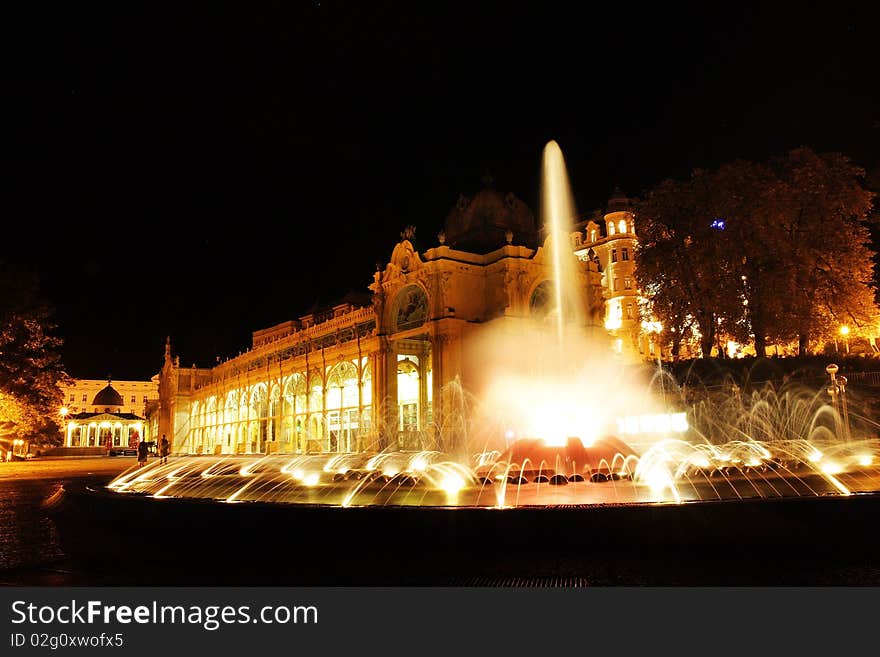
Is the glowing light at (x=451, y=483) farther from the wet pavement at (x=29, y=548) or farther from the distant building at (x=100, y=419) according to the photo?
the distant building at (x=100, y=419)

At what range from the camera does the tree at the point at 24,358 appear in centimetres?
4325

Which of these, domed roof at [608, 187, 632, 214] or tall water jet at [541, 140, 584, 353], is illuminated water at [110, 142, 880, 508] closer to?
tall water jet at [541, 140, 584, 353]

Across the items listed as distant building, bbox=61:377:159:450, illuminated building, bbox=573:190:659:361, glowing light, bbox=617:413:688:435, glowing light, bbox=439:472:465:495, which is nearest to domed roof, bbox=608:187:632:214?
illuminated building, bbox=573:190:659:361

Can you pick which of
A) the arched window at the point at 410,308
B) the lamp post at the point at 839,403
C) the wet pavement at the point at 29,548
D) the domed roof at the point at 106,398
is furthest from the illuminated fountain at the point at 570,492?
the domed roof at the point at 106,398

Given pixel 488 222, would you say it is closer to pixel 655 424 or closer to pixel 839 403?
pixel 655 424

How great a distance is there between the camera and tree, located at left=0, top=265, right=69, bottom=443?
43.2 metres

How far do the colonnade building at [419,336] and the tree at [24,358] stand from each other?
18527mm

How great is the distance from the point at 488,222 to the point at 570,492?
35.1 meters

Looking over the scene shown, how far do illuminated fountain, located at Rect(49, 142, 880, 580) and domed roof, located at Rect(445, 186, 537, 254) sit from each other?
27.6ft

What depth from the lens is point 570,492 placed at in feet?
44.6

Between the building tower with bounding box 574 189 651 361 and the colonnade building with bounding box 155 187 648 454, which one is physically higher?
the building tower with bounding box 574 189 651 361

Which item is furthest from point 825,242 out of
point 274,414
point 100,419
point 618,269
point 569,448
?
point 100,419

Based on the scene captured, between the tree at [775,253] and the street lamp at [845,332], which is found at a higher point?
the tree at [775,253]

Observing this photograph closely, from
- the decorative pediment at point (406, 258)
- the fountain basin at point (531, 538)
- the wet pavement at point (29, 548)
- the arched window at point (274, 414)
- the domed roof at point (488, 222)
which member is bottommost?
the wet pavement at point (29, 548)
